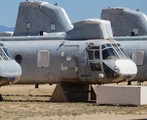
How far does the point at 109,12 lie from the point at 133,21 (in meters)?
1.67

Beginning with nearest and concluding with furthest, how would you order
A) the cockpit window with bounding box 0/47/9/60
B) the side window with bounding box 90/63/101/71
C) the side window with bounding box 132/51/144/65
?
the cockpit window with bounding box 0/47/9/60 < the side window with bounding box 90/63/101/71 < the side window with bounding box 132/51/144/65

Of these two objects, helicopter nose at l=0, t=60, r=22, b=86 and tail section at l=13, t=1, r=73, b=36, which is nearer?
helicopter nose at l=0, t=60, r=22, b=86

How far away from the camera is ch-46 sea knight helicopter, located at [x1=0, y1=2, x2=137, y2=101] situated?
25844 mm

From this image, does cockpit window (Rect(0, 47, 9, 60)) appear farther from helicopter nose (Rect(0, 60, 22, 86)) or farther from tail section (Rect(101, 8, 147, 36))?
tail section (Rect(101, 8, 147, 36))

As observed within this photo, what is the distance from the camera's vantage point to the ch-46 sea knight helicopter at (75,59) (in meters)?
25.8

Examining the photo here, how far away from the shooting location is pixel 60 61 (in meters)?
26.4

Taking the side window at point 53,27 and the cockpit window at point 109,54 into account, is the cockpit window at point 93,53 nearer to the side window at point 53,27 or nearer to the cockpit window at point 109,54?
the cockpit window at point 109,54

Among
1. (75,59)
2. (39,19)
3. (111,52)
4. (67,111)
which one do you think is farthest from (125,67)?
(39,19)

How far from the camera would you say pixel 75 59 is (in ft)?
85.6

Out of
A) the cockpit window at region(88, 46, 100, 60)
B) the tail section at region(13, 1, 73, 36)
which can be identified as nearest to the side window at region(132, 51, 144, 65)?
the tail section at region(13, 1, 73, 36)

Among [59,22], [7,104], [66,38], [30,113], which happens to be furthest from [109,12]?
[30,113]

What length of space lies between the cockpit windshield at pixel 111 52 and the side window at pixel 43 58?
2.64 meters

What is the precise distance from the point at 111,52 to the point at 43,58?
314cm

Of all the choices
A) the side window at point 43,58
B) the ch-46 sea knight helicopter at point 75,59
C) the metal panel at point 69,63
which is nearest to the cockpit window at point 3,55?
the ch-46 sea knight helicopter at point 75,59
